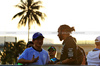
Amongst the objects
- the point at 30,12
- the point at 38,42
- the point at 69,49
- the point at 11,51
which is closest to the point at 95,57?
the point at 69,49

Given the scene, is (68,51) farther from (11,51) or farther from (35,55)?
(11,51)

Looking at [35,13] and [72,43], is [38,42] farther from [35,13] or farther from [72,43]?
[35,13]

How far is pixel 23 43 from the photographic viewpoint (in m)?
35.4

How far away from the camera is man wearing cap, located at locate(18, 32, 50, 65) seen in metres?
3.89

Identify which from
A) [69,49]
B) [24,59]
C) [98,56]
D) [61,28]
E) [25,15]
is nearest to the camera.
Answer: [24,59]

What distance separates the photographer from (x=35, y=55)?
4016 millimetres

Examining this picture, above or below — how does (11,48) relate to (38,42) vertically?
below

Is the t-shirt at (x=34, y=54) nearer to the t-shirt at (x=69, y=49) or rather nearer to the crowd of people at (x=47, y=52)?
the crowd of people at (x=47, y=52)

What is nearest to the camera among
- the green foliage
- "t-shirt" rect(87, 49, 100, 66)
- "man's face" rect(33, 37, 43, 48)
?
"man's face" rect(33, 37, 43, 48)

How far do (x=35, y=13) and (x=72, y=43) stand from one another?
156ft

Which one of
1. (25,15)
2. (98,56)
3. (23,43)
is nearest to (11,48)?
(23,43)

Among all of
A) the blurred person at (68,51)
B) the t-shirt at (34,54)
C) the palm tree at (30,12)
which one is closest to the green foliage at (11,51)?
→ the palm tree at (30,12)

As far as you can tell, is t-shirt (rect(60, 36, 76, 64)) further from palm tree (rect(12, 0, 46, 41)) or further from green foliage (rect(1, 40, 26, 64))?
palm tree (rect(12, 0, 46, 41))

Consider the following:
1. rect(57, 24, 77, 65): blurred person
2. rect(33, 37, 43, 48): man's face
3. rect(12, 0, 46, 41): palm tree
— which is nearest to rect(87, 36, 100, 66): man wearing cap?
rect(57, 24, 77, 65): blurred person
